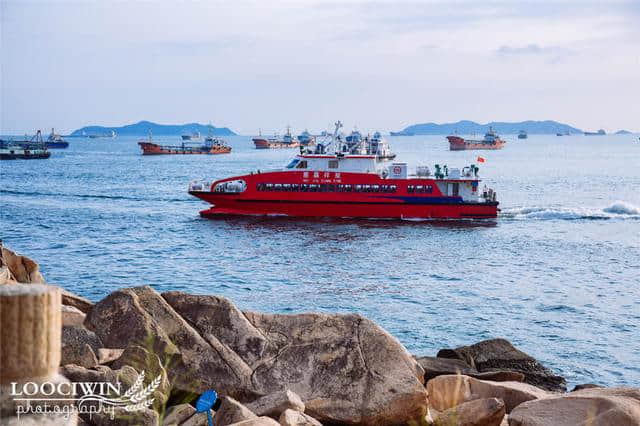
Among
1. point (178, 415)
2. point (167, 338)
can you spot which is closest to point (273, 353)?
point (167, 338)

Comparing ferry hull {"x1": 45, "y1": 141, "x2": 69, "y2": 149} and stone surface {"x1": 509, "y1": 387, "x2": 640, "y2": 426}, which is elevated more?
ferry hull {"x1": 45, "y1": 141, "x2": 69, "y2": 149}

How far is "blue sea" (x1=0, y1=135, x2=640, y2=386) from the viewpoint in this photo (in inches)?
830

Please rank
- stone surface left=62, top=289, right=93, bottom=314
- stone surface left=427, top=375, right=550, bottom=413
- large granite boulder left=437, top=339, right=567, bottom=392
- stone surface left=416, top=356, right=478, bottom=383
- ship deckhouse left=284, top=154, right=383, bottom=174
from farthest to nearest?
ship deckhouse left=284, top=154, right=383, bottom=174 → large granite boulder left=437, top=339, right=567, bottom=392 → stone surface left=416, top=356, right=478, bottom=383 → stone surface left=62, top=289, right=93, bottom=314 → stone surface left=427, top=375, right=550, bottom=413

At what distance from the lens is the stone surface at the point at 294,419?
288 inches

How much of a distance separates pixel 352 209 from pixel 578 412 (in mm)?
35299

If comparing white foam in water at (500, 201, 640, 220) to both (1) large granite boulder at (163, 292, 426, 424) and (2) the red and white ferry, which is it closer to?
(2) the red and white ferry

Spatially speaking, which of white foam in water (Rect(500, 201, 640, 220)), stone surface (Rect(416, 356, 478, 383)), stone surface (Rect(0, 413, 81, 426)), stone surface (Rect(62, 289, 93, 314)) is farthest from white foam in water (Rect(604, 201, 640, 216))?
stone surface (Rect(0, 413, 81, 426))

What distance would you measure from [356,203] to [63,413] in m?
41.2

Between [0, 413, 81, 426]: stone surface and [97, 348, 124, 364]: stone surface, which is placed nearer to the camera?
[0, 413, 81, 426]: stone surface

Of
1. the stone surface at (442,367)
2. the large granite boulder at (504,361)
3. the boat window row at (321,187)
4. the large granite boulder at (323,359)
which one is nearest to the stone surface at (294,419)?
the large granite boulder at (323,359)

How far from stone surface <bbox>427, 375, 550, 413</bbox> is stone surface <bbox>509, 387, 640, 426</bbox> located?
1236 millimetres

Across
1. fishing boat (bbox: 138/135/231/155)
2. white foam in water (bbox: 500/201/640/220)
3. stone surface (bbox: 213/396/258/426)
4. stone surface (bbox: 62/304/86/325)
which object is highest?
fishing boat (bbox: 138/135/231/155)

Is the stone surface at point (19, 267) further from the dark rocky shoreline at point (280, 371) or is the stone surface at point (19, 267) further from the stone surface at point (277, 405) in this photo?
the stone surface at point (277, 405)

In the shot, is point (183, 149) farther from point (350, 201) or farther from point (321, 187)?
point (350, 201)
